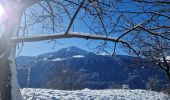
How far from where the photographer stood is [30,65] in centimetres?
645

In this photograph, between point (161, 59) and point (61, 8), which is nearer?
point (61, 8)

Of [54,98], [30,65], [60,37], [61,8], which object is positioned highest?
[61,8]

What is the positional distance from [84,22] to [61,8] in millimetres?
505

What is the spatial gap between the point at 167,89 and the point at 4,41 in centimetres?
722

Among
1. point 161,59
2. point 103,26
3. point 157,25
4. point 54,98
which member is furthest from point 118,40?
point 54,98

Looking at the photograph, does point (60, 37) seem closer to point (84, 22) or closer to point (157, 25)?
point (84, 22)

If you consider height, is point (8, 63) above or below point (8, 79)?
above

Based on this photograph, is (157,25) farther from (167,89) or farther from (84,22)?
(167,89)

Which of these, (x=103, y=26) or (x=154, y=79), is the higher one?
(x=103, y=26)

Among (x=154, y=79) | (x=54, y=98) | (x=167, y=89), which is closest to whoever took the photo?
(x=167, y=89)

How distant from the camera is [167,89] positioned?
11.5 metres

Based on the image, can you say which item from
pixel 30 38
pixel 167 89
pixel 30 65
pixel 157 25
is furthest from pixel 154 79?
pixel 30 38

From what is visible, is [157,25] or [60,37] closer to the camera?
[60,37]

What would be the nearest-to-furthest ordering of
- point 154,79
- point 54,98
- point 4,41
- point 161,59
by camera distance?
point 4,41
point 161,59
point 154,79
point 54,98
